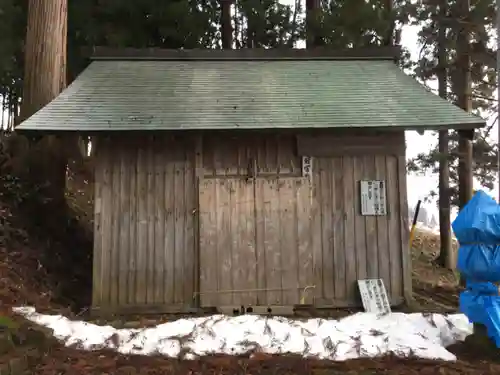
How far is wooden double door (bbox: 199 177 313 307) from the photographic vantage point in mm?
6973

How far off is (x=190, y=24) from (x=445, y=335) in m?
9.41

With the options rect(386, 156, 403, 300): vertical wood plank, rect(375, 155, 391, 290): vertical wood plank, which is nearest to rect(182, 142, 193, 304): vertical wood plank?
rect(375, 155, 391, 290): vertical wood plank

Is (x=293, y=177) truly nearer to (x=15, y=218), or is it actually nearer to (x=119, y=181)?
(x=119, y=181)

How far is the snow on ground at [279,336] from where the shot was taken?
5.07 metres

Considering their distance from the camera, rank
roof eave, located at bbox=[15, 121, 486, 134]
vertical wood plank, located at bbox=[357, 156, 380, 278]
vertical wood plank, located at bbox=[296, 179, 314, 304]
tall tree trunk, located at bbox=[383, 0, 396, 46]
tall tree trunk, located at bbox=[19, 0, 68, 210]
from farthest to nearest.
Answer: tall tree trunk, located at bbox=[383, 0, 396, 46] → tall tree trunk, located at bbox=[19, 0, 68, 210] → vertical wood plank, located at bbox=[357, 156, 380, 278] → vertical wood plank, located at bbox=[296, 179, 314, 304] → roof eave, located at bbox=[15, 121, 486, 134]

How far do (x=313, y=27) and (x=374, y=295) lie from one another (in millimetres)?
8118

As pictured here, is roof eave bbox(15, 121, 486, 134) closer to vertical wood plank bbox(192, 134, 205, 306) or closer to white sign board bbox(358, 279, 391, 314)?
vertical wood plank bbox(192, 134, 205, 306)

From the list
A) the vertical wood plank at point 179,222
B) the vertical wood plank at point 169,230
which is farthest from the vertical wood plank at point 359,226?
the vertical wood plank at point 169,230

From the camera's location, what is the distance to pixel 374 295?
22.9ft

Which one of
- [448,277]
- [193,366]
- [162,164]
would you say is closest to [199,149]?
[162,164]

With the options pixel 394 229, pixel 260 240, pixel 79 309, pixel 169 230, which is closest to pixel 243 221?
pixel 260 240

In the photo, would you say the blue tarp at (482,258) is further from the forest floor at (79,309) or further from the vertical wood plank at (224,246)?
the vertical wood plank at (224,246)

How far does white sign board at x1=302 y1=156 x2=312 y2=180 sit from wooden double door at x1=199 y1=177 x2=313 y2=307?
0.38ft

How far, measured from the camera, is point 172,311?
6898 mm
